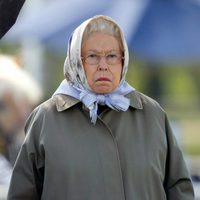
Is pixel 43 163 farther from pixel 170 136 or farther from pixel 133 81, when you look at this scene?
pixel 133 81

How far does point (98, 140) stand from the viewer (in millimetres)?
5012

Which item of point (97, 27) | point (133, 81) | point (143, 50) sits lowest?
point (133, 81)

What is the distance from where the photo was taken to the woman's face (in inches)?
199

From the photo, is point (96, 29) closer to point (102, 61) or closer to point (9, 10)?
point (102, 61)

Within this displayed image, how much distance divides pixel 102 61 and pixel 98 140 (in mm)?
380

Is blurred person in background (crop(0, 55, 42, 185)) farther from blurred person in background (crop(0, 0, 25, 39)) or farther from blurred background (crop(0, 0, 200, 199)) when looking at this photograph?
blurred person in background (crop(0, 0, 25, 39))

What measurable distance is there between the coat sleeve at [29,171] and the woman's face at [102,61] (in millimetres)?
333

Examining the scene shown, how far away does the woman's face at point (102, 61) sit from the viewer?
5047 mm

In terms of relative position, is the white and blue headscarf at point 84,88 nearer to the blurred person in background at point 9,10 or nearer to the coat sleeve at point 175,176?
the coat sleeve at point 175,176

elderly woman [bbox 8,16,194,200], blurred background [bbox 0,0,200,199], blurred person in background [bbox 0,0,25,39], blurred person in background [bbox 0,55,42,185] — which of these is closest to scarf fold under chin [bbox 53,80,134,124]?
elderly woman [bbox 8,16,194,200]

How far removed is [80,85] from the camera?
16.7 feet

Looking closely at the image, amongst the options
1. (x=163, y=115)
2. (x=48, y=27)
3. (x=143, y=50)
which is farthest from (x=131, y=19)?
(x=163, y=115)

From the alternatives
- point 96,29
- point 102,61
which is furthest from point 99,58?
point 96,29

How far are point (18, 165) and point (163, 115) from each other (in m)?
0.76
